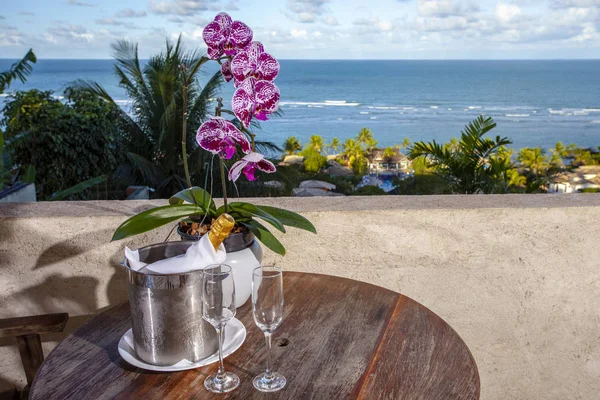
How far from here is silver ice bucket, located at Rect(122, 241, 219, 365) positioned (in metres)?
0.98

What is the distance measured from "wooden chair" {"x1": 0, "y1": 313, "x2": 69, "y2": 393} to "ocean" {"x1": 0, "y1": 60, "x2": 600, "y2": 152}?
2987 cm

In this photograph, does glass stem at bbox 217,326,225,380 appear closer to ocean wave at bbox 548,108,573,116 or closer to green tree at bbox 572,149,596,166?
green tree at bbox 572,149,596,166

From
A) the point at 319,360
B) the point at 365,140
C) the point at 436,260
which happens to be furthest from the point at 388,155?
the point at 319,360

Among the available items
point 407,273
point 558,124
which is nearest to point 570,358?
point 407,273

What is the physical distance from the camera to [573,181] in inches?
709

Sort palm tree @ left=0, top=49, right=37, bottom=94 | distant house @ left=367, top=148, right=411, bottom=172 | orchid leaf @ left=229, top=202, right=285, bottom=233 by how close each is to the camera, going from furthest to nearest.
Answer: distant house @ left=367, top=148, right=411, bottom=172
palm tree @ left=0, top=49, right=37, bottom=94
orchid leaf @ left=229, top=202, right=285, bottom=233

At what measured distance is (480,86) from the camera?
170ft

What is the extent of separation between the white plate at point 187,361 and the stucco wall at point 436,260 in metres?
0.61

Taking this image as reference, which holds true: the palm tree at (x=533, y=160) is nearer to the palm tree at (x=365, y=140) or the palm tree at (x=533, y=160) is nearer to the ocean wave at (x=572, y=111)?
the palm tree at (x=365, y=140)

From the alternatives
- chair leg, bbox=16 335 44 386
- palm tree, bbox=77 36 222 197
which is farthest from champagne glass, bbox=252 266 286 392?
palm tree, bbox=77 36 222 197

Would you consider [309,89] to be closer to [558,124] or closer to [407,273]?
[558,124]

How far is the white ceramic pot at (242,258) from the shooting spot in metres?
1.19

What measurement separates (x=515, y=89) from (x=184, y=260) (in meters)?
52.7

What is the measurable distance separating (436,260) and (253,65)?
954mm
